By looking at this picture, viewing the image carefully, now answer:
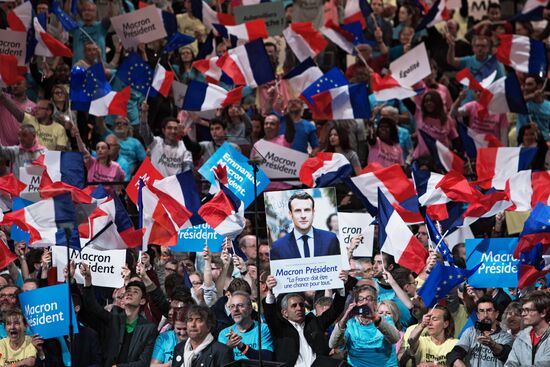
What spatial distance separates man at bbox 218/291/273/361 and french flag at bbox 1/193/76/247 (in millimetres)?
2048

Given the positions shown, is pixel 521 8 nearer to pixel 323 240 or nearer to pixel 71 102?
pixel 71 102

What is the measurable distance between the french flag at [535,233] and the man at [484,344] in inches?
43.4

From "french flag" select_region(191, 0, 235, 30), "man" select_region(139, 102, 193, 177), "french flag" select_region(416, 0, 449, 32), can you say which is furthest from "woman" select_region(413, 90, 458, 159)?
"man" select_region(139, 102, 193, 177)

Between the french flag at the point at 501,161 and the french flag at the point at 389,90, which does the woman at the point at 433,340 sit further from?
the french flag at the point at 389,90

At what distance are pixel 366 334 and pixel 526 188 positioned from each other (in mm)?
3132

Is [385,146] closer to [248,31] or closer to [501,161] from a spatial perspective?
[501,161]

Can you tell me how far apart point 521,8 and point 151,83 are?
6.48 meters

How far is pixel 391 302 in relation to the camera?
14.2 m

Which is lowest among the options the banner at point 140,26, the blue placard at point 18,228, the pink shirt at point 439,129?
the pink shirt at point 439,129

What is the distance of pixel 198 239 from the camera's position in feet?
49.7

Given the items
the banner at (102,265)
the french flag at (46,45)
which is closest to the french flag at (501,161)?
the banner at (102,265)

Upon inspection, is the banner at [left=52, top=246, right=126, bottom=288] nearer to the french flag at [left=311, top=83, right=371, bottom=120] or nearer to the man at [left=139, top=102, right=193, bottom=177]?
the man at [left=139, top=102, right=193, bottom=177]

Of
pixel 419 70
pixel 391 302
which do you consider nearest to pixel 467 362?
pixel 391 302

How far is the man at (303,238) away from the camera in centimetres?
1405
